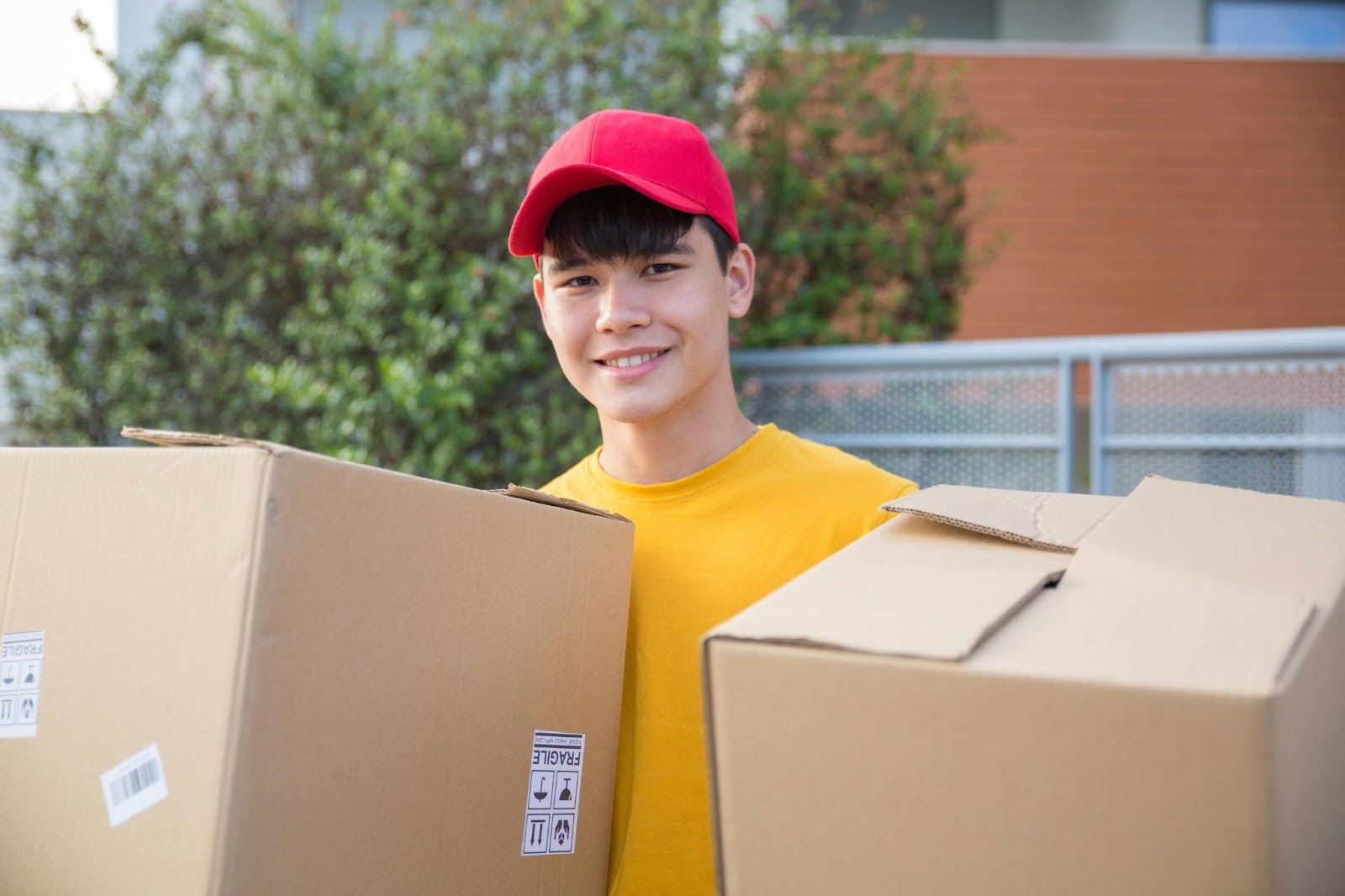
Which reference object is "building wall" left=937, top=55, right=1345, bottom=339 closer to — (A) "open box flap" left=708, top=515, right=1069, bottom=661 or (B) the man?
(B) the man

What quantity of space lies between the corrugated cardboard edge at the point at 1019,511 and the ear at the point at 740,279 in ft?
1.86

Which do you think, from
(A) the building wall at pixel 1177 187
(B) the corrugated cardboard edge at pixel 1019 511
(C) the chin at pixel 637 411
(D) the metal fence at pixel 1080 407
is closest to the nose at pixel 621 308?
(C) the chin at pixel 637 411

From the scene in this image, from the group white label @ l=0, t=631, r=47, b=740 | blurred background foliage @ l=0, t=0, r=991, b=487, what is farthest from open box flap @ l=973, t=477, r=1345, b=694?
blurred background foliage @ l=0, t=0, r=991, b=487

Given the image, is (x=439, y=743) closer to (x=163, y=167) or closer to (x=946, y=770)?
(x=946, y=770)

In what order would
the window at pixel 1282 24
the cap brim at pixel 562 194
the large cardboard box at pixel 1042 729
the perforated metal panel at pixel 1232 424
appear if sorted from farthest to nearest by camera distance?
the window at pixel 1282 24, the perforated metal panel at pixel 1232 424, the cap brim at pixel 562 194, the large cardboard box at pixel 1042 729

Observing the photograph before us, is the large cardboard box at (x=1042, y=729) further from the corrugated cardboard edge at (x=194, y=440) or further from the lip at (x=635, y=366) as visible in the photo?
the lip at (x=635, y=366)

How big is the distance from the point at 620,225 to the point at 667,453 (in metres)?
A: 0.31

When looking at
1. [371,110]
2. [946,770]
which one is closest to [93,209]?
[371,110]

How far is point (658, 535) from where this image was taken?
1571mm

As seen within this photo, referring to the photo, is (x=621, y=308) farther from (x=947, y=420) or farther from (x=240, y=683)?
(x=947, y=420)

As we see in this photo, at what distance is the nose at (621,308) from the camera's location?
1587 millimetres

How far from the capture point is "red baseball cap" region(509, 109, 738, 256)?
5.06 ft

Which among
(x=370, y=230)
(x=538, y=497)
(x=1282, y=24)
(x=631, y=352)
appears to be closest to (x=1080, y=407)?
(x=631, y=352)

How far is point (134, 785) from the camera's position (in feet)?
3.34
